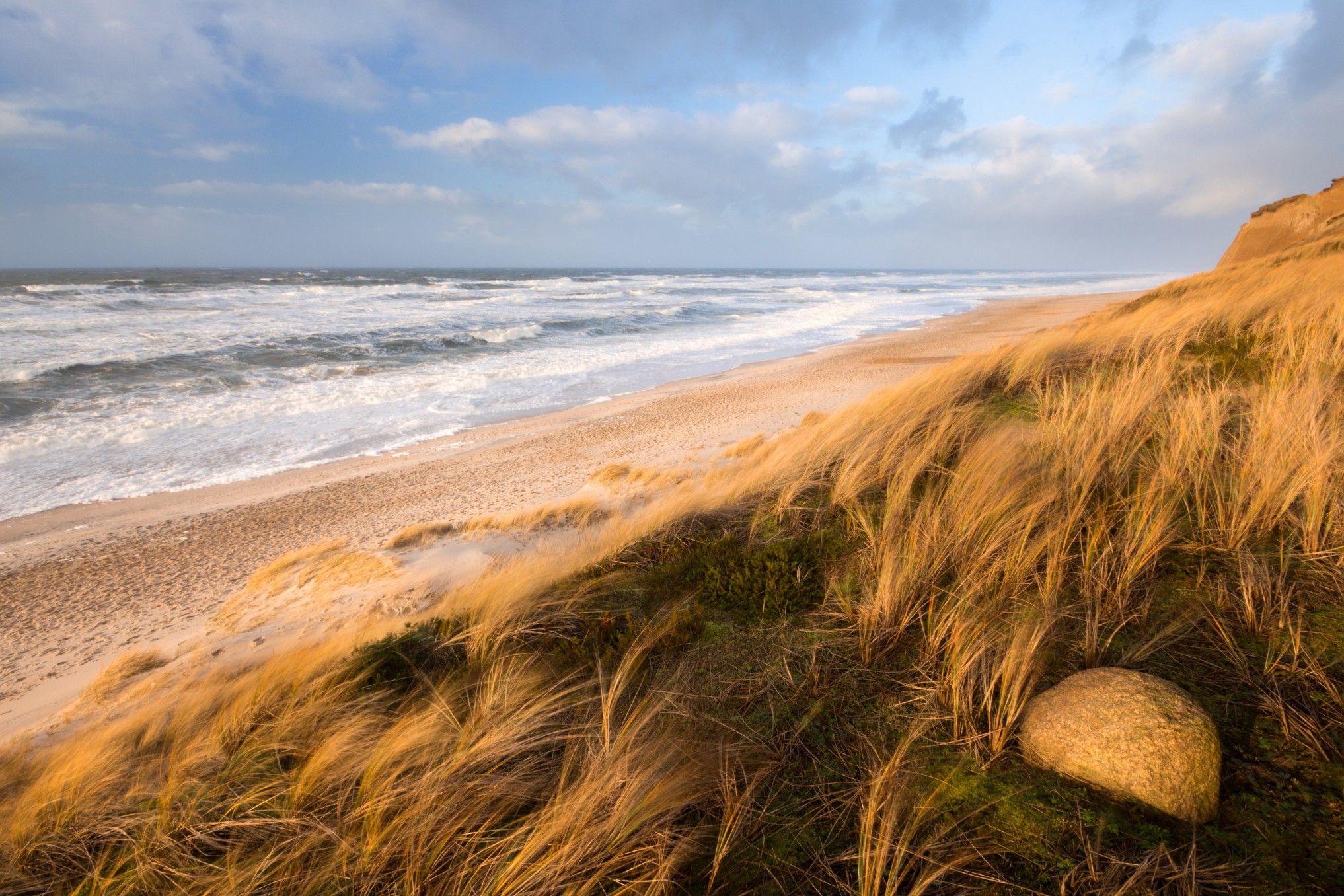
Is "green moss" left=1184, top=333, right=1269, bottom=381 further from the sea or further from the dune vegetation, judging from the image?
the sea

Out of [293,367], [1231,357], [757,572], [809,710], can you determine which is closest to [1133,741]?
[809,710]

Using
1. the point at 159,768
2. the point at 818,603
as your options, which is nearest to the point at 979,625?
the point at 818,603

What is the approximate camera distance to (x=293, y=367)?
16.9 metres

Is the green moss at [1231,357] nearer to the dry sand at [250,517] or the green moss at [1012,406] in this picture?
the green moss at [1012,406]

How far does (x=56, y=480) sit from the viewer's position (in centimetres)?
842

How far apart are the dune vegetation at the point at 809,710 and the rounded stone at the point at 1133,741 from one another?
6 cm

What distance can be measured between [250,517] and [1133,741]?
8.52 meters

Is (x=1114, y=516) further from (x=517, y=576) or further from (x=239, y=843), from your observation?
(x=239, y=843)

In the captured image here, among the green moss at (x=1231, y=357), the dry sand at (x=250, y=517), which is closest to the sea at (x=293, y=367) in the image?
the dry sand at (x=250, y=517)

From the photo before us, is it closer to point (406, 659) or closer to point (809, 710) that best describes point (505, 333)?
point (406, 659)

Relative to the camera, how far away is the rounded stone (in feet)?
5.49

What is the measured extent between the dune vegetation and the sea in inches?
305

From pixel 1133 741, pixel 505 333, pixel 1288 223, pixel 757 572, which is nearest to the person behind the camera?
pixel 1133 741

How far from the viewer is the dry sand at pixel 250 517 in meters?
4.75
